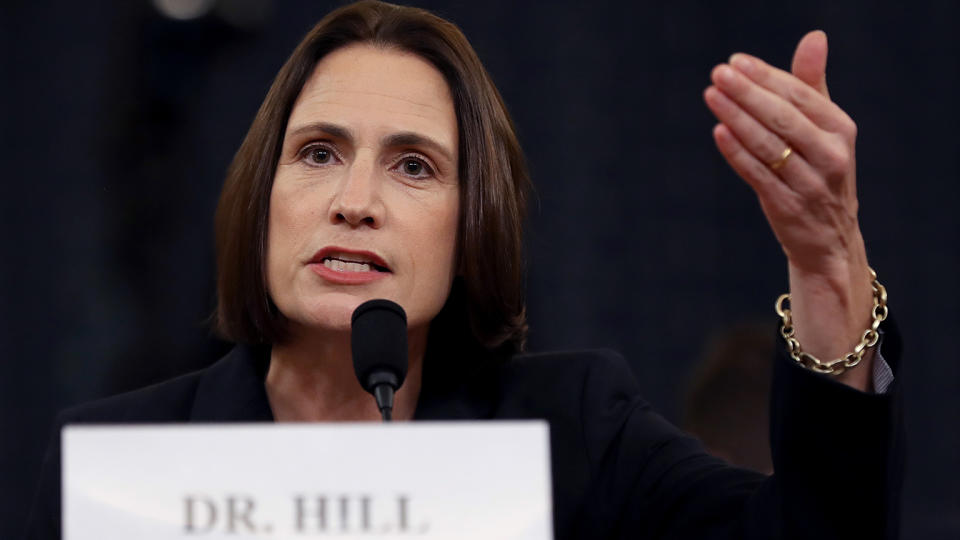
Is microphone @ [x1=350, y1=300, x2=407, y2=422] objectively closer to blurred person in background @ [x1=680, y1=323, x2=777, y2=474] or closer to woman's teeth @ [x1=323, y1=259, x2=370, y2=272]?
woman's teeth @ [x1=323, y1=259, x2=370, y2=272]

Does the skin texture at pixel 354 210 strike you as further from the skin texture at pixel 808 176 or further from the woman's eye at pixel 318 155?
the skin texture at pixel 808 176

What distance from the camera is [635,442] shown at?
59.0 inches

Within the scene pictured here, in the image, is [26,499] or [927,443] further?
[927,443]

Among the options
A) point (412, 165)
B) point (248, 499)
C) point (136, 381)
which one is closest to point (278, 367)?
point (412, 165)

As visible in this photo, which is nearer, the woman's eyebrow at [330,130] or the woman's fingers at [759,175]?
the woman's fingers at [759,175]

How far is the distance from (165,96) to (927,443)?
2401 millimetres

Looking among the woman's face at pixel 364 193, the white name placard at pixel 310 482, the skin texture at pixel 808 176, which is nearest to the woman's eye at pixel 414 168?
the woman's face at pixel 364 193

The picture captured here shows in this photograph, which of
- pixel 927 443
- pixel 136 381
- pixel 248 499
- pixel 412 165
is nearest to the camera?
pixel 248 499

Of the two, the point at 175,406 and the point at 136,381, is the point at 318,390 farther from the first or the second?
the point at 136,381

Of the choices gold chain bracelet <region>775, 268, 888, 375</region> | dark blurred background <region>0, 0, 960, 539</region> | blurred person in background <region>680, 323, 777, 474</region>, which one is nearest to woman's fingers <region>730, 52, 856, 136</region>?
gold chain bracelet <region>775, 268, 888, 375</region>

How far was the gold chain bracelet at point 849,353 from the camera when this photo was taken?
3.70 ft

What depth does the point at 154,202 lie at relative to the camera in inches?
126

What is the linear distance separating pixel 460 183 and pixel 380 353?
1.58 feet

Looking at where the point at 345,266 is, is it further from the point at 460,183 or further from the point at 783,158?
the point at 783,158
